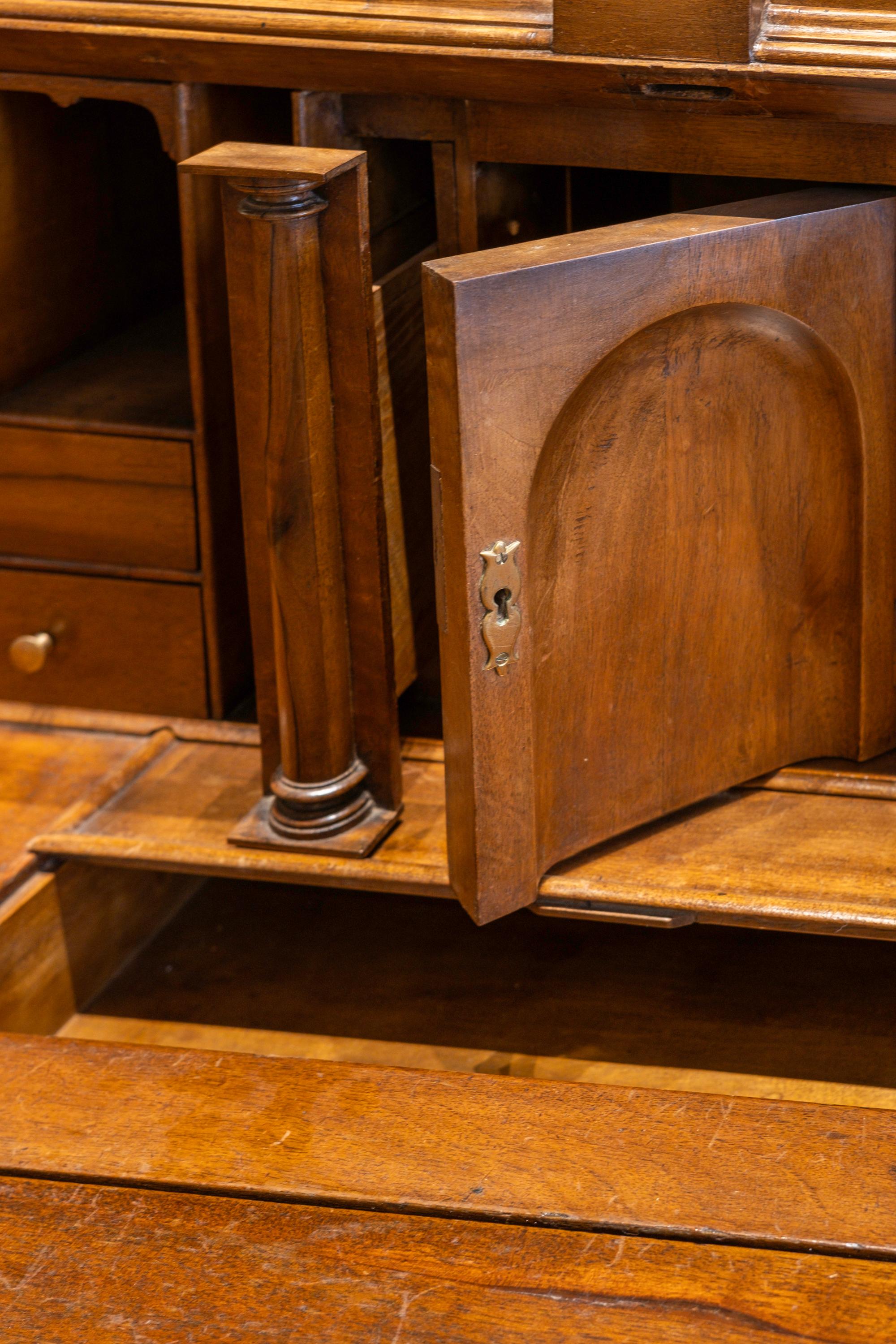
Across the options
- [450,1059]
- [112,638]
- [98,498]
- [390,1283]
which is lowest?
[450,1059]

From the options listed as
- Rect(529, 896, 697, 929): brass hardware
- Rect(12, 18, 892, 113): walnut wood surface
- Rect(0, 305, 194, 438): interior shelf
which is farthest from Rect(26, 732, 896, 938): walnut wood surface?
Rect(12, 18, 892, 113): walnut wood surface

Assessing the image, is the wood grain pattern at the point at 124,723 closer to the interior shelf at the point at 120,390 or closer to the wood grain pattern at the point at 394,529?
the wood grain pattern at the point at 394,529

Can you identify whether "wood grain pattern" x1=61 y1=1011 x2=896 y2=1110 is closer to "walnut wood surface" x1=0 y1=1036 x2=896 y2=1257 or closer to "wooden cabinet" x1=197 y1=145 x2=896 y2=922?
"walnut wood surface" x1=0 y1=1036 x2=896 y2=1257

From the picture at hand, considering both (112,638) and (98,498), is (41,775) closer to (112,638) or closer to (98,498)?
(112,638)

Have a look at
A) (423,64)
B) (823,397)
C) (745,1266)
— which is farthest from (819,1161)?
(423,64)

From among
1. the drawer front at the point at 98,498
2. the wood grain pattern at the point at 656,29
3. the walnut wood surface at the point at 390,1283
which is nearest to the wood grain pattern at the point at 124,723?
the drawer front at the point at 98,498

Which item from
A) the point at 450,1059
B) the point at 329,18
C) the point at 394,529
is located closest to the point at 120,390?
the point at 394,529

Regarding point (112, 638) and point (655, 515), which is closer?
A: point (655, 515)

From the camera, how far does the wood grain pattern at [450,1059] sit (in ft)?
4.25

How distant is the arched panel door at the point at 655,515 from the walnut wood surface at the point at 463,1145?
0.16m

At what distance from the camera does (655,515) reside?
1221 mm

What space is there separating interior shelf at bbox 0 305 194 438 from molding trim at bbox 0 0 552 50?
0.35 metres

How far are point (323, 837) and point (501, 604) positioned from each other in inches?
12.6

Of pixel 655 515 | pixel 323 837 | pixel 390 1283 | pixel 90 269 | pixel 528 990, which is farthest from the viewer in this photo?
pixel 90 269
